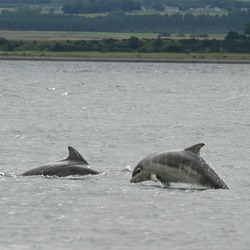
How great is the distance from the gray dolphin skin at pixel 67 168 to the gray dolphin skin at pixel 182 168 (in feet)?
10.3

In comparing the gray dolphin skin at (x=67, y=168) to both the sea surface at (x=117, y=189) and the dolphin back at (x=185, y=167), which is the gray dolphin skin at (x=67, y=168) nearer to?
the sea surface at (x=117, y=189)

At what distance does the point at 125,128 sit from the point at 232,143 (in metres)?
11.7

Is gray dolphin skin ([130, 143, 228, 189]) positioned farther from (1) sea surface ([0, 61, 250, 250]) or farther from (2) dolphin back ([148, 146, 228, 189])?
(1) sea surface ([0, 61, 250, 250])

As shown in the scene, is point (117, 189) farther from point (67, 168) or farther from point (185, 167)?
point (67, 168)

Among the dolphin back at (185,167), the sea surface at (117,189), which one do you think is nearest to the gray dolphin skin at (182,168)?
the dolphin back at (185,167)

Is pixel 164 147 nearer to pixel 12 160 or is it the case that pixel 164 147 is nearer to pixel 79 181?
pixel 12 160

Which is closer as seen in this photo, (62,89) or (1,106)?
(1,106)

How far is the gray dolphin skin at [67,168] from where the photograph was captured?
133 ft

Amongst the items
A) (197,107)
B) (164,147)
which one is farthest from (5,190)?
Result: (197,107)

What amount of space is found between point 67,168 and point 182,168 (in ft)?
15.2

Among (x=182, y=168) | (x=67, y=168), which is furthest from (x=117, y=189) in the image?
(x=67, y=168)

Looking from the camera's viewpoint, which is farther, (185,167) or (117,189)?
(117,189)

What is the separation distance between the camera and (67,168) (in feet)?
133

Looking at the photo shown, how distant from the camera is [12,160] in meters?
47.3
